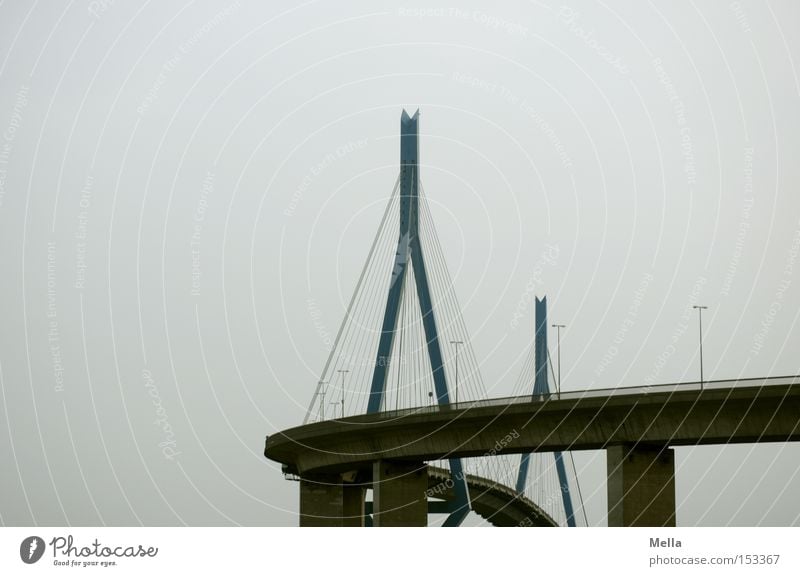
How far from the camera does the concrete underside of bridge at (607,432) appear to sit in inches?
2400

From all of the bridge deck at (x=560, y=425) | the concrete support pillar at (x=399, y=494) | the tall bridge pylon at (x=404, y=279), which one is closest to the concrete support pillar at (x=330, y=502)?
the bridge deck at (x=560, y=425)

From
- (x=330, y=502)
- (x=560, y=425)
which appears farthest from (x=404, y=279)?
(x=330, y=502)

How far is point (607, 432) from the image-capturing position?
67562 mm

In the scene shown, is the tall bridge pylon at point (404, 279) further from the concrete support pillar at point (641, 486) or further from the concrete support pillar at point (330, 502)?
the concrete support pillar at point (330, 502)

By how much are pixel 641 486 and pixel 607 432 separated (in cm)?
329

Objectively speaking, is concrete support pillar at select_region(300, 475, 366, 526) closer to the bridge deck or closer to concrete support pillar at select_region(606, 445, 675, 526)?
the bridge deck

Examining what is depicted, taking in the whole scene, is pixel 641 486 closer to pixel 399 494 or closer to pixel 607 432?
pixel 607 432

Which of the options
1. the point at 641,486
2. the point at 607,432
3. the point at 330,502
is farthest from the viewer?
the point at 330,502

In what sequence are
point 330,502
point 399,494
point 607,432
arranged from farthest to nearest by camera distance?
point 330,502
point 399,494
point 607,432

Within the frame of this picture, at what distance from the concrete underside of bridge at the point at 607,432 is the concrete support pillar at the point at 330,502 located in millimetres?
10598

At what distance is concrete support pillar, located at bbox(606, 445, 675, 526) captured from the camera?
2544 inches
